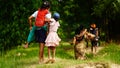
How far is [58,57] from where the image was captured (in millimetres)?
15188

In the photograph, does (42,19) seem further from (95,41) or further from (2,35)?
(2,35)

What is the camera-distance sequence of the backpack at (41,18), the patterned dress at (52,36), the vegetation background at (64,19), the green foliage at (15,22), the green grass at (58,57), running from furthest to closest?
the green foliage at (15,22)
the vegetation background at (64,19)
the green grass at (58,57)
the patterned dress at (52,36)
the backpack at (41,18)

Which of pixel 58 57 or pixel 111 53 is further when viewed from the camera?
pixel 111 53

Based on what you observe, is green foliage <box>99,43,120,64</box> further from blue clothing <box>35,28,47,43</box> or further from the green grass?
blue clothing <box>35,28,47,43</box>

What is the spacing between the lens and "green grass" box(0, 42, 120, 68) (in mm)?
12445

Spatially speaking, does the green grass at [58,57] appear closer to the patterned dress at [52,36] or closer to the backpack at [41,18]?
the patterned dress at [52,36]

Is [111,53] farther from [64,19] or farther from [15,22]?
[15,22]

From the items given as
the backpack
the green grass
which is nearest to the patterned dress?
the backpack

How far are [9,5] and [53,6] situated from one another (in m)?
1.96

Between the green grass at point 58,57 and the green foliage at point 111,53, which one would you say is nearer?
the green grass at point 58,57

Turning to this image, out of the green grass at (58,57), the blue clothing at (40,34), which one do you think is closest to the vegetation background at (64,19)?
the green grass at (58,57)

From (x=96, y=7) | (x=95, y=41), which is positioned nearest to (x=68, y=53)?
(x=95, y=41)

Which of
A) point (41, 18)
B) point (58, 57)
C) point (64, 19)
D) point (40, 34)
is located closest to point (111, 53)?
point (58, 57)

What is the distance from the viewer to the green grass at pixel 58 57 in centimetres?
1245
